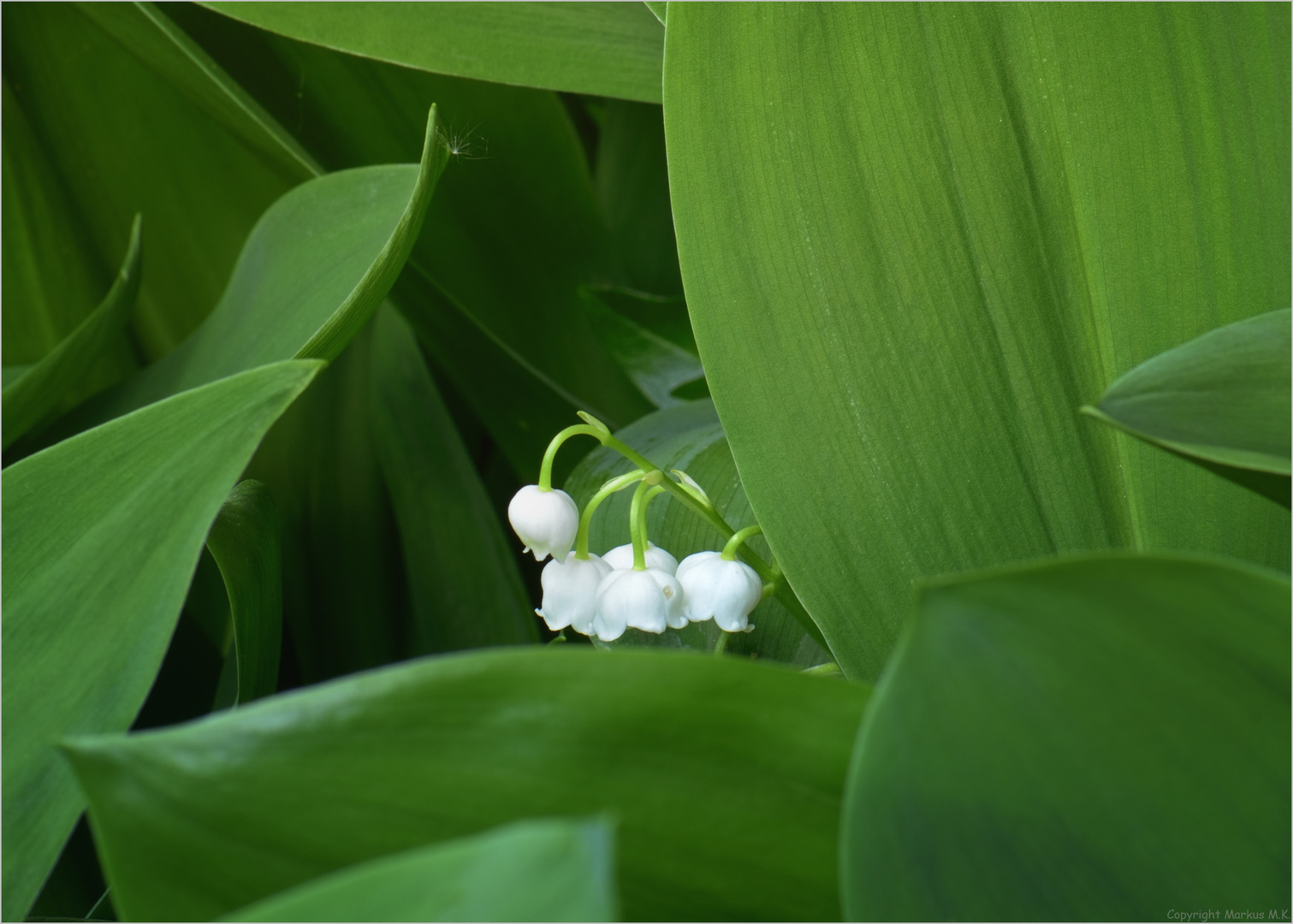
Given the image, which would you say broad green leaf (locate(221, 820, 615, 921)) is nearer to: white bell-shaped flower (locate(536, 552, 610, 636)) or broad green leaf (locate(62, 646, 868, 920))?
broad green leaf (locate(62, 646, 868, 920))

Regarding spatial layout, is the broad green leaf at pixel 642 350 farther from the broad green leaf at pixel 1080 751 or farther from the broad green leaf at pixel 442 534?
the broad green leaf at pixel 1080 751

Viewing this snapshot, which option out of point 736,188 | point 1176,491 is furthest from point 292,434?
point 1176,491

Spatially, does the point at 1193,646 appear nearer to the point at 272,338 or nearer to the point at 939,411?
the point at 939,411

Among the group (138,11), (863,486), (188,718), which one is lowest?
(188,718)

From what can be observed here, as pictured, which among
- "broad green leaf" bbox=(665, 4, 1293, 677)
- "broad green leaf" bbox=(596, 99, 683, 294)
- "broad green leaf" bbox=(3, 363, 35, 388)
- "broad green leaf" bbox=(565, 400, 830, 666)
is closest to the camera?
"broad green leaf" bbox=(665, 4, 1293, 677)

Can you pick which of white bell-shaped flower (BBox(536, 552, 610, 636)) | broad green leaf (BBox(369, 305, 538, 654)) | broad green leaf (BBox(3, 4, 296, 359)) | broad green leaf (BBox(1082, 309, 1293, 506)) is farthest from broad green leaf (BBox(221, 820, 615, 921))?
broad green leaf (BBox(3, 4, 296, 359))

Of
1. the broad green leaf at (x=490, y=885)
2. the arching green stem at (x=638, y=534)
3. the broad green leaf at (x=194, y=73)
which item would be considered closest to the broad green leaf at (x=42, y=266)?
the broad green leaf at (x=194, y=73)
